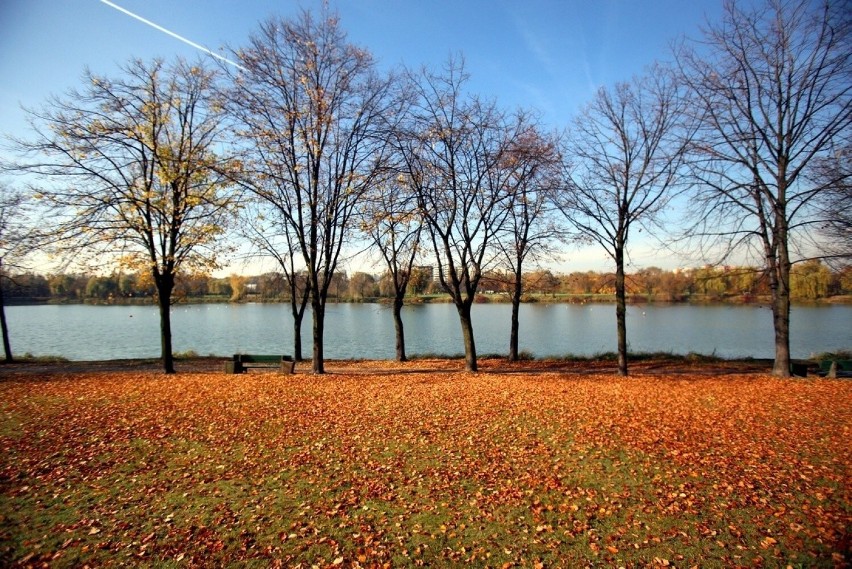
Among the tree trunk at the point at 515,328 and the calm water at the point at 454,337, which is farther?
the calm water at the point at 454,337

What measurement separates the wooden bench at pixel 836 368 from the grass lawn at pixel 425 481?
4.19 meters

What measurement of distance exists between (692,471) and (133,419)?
9.23 m

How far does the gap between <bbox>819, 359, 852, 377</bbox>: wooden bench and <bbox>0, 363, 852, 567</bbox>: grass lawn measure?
4.19 metres

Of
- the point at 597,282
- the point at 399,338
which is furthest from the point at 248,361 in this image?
the point at 597,282

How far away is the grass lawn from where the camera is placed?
4.08 m

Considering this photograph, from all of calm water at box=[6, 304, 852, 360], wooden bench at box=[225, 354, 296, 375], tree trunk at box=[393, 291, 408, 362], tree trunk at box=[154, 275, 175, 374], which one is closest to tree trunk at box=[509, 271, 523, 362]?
tree trunk at box=[393, 291, 408, 362]

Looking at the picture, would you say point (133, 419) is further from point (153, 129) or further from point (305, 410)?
point (153, 129)

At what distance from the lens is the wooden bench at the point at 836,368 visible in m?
12.4

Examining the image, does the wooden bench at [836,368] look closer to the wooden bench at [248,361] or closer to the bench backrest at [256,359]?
the wooden bench at [248,361]

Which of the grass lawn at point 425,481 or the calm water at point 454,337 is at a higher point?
the grass lawn at point 425,481

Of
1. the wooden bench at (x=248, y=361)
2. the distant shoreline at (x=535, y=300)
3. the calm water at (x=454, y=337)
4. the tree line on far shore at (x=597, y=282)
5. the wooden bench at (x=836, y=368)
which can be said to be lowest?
the calm water at (x=454, y=337)

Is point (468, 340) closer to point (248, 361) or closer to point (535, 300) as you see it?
point (248, 361)

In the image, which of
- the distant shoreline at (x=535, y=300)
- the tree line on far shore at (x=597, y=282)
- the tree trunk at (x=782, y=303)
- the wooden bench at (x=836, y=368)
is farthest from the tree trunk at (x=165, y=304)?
the distant shoreline at (x=535, y=300)

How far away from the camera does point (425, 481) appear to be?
549cm
